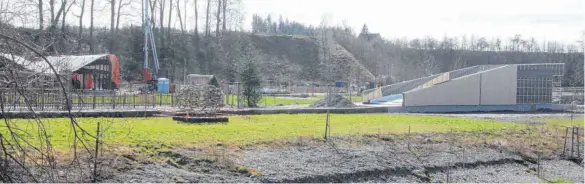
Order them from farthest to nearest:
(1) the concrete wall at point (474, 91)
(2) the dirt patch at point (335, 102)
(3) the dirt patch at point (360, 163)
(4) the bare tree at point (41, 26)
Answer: (1) the concrete wall at point (474, 91) < (2) the dirt patch at point (335, 102) < (3) the dirt patch at point (360, 163) < (4) the bare tree at point (41, 26)

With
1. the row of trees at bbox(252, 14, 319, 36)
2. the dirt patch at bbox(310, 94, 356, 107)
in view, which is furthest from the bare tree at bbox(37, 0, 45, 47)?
the row of trees at bbox(252, 14, 319, 36)

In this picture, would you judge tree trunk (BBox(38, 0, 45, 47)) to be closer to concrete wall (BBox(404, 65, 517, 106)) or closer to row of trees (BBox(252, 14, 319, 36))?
concrete wall (BBox(404, 65, 517, 106))

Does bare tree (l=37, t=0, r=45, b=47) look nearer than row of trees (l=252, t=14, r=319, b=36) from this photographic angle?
Yes

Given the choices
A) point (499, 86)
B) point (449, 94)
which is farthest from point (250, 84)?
point (499, 86)

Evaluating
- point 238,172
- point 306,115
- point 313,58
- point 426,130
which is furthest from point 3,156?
point 313,58

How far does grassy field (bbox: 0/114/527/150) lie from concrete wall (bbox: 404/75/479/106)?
968cm

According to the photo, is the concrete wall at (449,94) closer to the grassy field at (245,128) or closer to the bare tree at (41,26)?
the grassy field at (245,128)

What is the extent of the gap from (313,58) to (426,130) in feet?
222

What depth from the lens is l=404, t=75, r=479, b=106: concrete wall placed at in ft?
126

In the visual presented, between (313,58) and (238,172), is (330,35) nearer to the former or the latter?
(313,58)

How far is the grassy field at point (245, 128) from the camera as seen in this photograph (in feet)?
52.5

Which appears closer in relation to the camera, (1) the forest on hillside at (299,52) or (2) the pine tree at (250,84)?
(2) the pine tree at (250,84)

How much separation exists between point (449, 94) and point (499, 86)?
426cm

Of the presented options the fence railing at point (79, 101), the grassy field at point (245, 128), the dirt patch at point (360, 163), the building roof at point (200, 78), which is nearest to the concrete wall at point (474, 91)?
the grassy field at point (245, 128)
